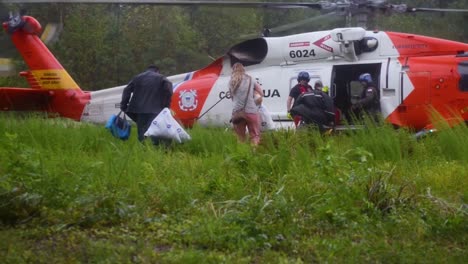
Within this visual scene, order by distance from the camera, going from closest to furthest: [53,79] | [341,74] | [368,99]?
1. [368,99]
2. [341,74]
3. [53,79]

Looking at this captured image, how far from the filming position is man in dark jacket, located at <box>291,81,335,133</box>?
12234 mm

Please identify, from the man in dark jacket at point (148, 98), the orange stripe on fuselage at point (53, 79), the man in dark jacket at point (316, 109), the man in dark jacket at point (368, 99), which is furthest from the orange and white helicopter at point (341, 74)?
the man in dark jacket at point (316, 109)

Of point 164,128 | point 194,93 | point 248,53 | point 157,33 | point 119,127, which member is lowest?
point 194,93

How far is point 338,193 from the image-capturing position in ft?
22.2

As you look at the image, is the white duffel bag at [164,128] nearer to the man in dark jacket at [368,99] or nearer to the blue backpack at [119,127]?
the blue backpack at [119,127]

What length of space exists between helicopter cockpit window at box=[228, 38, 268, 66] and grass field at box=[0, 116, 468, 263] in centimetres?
709

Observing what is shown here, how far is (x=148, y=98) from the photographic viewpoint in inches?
464

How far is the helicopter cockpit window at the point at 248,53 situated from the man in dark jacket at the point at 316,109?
3644mm

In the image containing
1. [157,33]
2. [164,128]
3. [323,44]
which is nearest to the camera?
[164,128]

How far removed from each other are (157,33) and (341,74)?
13146 mm

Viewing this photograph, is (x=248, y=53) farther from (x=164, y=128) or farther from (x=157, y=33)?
(x=157, y=33)

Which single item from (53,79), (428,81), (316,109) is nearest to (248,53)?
(428,81)

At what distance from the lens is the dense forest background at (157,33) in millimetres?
25109

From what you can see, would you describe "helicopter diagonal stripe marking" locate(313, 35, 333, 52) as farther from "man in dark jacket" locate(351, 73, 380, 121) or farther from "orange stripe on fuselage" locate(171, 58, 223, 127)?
"orange stripe on fuselage" locate(171, 58, 223, 127)
